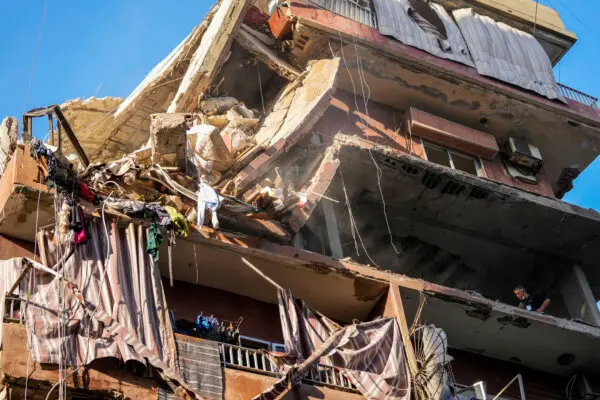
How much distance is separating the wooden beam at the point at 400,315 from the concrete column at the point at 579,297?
4.91 metres

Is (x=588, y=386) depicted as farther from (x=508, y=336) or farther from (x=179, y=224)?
(x=179, y=224)

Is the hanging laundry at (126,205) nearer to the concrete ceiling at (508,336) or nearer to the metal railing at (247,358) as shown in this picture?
the metal railing at (247,358)

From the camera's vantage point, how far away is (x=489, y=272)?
2042 cm

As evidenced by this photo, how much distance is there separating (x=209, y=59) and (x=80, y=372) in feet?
26.7

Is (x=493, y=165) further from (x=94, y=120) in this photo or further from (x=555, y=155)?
(x=94, y=120)

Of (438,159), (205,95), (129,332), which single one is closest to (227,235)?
(129,332)

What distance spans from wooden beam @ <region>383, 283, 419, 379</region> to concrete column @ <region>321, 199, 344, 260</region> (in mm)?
1117

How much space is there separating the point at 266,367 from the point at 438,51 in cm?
929

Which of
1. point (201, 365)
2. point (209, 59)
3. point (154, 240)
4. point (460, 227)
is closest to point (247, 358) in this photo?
point (201, 365)

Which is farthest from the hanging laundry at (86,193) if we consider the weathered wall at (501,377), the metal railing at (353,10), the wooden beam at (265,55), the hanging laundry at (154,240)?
the metal railing at (353,10)

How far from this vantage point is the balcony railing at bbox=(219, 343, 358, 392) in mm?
13000

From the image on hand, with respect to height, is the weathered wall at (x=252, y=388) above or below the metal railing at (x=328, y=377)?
below

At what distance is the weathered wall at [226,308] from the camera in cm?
1477

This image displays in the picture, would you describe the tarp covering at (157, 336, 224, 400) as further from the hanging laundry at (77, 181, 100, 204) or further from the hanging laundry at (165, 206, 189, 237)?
the hanging laundry at (77, 181, 100, 204)
